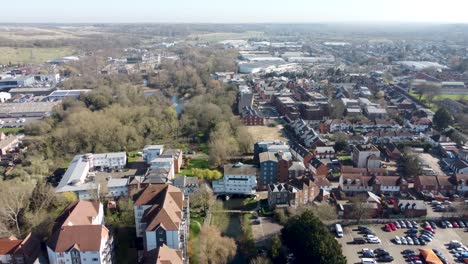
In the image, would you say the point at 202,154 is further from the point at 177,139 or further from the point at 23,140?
the point at 23,140

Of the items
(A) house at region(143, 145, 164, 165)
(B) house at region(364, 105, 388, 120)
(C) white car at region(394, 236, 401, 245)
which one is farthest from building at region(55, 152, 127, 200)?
(B) house at region(364, 105, 388, 120)

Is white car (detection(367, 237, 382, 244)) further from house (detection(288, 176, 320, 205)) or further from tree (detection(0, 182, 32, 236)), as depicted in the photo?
tree (detection(0, 182, 32, 236))

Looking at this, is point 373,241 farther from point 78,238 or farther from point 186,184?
point 78,238

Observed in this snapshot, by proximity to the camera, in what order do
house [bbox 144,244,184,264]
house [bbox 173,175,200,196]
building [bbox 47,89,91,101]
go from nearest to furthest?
1. house [bbox 144,244,184,264]
2. house [bbox 173,175,200,196]
3. building [bbox 47,89,91,101]

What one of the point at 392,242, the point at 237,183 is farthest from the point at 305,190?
the point at 392,242

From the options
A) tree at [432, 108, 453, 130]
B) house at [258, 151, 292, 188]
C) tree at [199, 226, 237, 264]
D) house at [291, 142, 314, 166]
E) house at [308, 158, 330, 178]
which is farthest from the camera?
tree at [432, 108, 453, 130]

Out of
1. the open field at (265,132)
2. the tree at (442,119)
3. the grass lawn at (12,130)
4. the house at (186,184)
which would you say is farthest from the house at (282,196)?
the grass lawn at (12,130)
